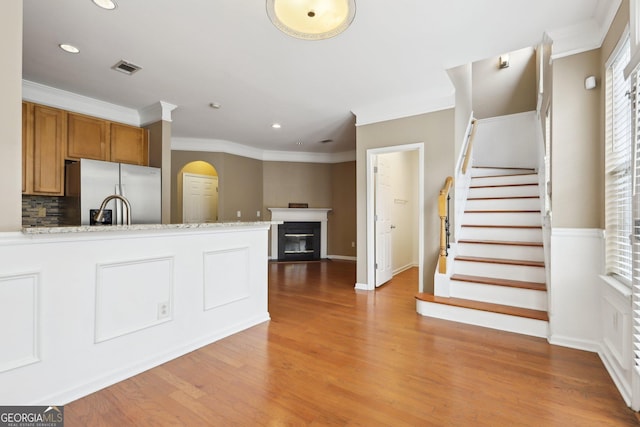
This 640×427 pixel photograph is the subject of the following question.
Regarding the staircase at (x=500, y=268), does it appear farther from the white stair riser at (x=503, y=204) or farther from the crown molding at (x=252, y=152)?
the crown molding at (x=252, y=152)

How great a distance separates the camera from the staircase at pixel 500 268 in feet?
9.18

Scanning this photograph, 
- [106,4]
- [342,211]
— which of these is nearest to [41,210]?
[106,4]

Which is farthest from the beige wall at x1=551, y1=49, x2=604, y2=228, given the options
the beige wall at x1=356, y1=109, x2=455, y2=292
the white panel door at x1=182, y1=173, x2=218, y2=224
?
the white panel door at x1=182, y1=173, x2=218, y2=224

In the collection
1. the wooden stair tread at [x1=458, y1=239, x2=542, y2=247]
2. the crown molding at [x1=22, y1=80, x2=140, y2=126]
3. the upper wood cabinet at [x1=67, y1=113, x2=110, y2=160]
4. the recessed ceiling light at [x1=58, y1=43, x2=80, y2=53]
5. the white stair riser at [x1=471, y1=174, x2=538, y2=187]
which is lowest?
the wooden stair tread at [x1=458, y1=239, x2=542, y2=247]

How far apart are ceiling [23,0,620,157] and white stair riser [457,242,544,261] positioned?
1.80 meters

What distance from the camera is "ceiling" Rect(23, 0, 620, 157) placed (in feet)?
7.17

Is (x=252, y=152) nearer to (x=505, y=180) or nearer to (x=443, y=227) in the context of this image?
(x=443, y=227)

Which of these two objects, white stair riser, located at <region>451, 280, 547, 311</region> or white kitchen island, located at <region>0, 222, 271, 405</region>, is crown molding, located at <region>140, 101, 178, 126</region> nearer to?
white kitchen island, located at <region>0, 222, 271, 405</region>

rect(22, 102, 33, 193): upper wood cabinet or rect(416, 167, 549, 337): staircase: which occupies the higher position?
rect(22, 102, 33, 193): upper wood cabinet

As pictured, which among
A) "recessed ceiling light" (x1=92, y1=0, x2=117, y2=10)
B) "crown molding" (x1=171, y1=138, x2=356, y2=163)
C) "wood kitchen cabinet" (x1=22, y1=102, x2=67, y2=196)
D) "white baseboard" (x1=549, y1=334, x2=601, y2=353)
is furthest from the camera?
"crown molding" (x1=171, y1=138, x2=356, y2=163)

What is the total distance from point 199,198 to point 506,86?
6903mm

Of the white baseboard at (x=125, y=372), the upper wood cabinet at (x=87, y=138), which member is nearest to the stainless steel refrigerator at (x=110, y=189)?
the upper wood cabinet at (x=87, y=138)

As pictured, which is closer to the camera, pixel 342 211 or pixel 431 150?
pixel 431 150

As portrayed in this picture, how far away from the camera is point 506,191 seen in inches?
166
